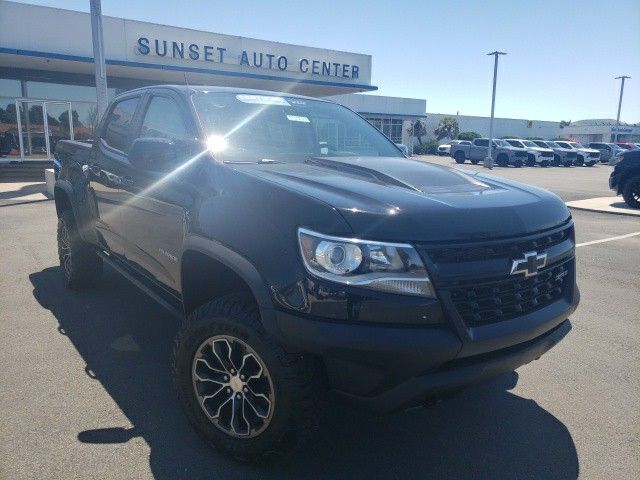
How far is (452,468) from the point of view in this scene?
8.25ft

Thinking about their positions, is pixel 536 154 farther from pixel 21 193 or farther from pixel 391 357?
pixel 391 357

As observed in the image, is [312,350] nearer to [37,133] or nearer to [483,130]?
[37,133]

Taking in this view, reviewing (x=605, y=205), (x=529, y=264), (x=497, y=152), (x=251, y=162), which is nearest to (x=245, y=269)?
(x=251, y=162)

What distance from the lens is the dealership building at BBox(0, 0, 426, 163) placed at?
16.1 metres

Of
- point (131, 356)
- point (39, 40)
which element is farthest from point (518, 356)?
point (39, 40)

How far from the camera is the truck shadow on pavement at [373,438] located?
2.48 m

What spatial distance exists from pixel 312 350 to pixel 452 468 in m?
1.08

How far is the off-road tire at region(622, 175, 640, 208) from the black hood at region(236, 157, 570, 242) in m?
10.9

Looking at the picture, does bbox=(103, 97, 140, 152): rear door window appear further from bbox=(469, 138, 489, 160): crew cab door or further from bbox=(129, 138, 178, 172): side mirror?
bbox=(469, 138, 489, 160): crew cab door

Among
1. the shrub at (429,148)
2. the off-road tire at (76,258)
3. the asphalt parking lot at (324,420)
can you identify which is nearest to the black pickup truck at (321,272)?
the asphalt parking lot at (324,420)

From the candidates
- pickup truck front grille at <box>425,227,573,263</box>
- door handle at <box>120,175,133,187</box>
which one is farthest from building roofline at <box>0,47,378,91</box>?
pickup truck front grille at <box>425,227,573,263</box>

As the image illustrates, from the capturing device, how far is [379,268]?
6.61 ft

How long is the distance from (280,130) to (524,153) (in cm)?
3175

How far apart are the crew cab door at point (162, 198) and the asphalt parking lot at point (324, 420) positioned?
29.7 inches
